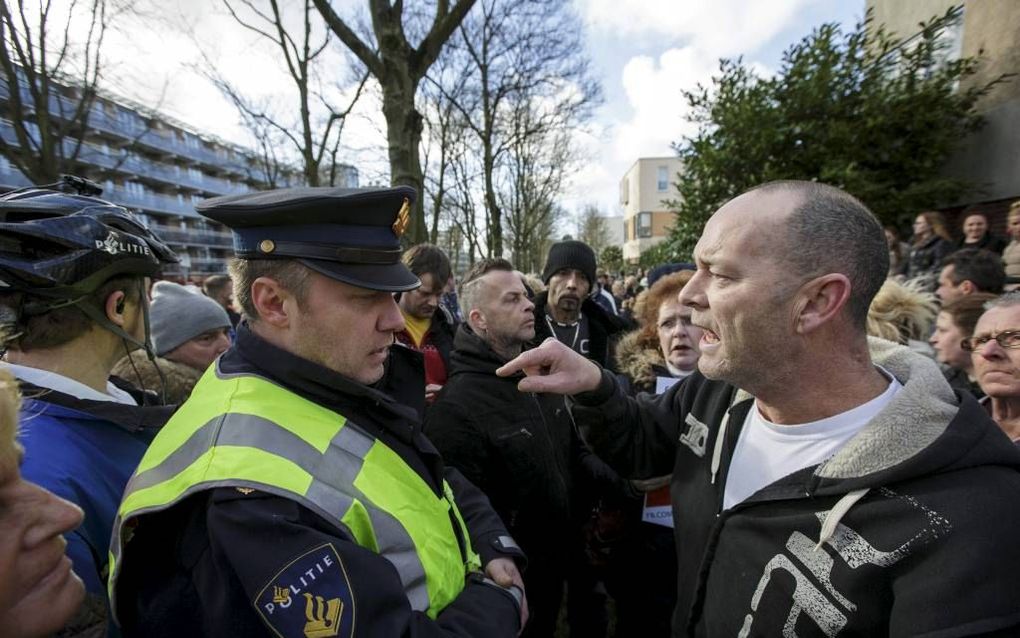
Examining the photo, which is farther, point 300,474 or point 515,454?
point 515,454

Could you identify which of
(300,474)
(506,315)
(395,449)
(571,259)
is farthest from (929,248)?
(300,474)

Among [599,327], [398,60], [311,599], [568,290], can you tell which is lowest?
[599,327]

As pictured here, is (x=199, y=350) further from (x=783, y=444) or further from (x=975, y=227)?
(x=975, y=227)

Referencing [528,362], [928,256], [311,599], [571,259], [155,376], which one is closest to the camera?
[311,599]

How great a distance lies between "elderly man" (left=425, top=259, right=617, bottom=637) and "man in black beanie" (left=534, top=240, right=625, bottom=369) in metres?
2.06

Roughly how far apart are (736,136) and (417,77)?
5619 millimetres

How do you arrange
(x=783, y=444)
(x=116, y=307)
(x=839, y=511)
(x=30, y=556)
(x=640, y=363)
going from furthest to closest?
(x=640, y=363), (x=116, y=307), (x=783, y=444), (x=839, y=511), (x=30, y=556)

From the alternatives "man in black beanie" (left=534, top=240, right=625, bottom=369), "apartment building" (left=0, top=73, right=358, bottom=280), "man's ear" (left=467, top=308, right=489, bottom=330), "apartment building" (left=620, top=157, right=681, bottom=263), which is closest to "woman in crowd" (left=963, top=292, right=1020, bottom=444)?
"man's ear" (left=467, top=308, right=489, bottom=330)

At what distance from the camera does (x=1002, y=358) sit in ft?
7.03

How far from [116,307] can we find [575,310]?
4.02 m

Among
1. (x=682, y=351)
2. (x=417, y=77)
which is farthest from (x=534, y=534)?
(x=417, y=77)

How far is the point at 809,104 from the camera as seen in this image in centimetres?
800

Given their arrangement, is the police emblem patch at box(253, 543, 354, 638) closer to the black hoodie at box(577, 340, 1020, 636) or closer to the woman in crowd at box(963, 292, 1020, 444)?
the black hoodie at box(577, 340, 1020, 636)

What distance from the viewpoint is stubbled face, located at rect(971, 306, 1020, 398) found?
212 cm
